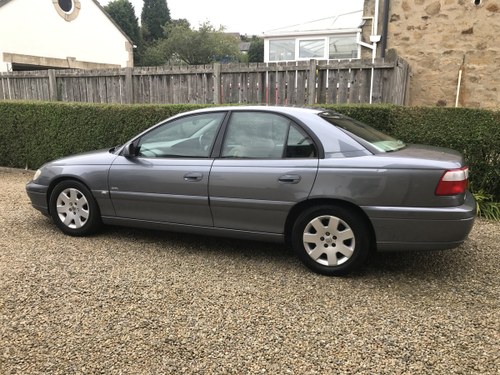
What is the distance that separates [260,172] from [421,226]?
1.44 m

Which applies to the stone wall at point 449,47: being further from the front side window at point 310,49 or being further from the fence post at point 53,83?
the front side window at point 310,49

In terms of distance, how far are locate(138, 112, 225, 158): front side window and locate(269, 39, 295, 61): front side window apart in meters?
15.8

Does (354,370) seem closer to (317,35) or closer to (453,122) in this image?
(453,122)

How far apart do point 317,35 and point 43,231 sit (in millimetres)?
16037

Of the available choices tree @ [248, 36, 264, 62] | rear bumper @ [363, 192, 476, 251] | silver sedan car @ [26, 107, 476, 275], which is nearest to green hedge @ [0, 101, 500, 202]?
silver sedan car @ [26, 107, 476, 275]

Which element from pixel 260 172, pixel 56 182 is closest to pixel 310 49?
pixel 56 182

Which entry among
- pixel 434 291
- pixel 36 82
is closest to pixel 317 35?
pixel 36 82

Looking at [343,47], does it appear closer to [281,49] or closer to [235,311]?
[281,49]

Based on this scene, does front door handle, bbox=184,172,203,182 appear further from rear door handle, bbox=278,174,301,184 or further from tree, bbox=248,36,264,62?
tree, bbox=248,36,264,62

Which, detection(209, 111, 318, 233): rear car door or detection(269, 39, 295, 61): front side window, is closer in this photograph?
detection(209, 111, 318, 233): rear car door

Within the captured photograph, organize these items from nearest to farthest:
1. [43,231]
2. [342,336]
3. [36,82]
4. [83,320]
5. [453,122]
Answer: [342,336]
[83,320]
[43,231]
[453,122]
[36,82]

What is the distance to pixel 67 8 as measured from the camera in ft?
76.8

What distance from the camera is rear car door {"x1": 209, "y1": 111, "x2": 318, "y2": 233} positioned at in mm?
3893

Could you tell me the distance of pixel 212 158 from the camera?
14.1 ft
